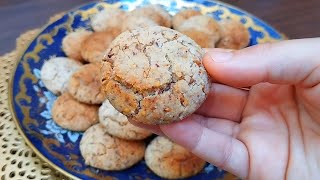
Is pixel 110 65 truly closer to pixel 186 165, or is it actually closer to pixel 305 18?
pixel 186 165

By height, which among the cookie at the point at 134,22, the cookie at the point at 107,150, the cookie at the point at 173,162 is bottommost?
the cookie at the point at 173,162

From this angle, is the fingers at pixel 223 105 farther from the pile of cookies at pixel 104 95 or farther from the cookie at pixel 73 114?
the cookie at pixel 73 114

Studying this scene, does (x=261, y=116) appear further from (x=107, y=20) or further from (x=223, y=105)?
(x=107, y=20)

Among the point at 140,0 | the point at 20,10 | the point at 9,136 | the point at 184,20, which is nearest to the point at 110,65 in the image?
the point at 9,136

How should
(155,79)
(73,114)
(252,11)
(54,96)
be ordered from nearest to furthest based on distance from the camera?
(155,79) → (73,114) → (54,96) → (252,11)

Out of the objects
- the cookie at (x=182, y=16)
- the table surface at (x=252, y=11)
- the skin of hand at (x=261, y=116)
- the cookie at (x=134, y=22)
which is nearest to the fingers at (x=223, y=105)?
the skin of hand at (x=261, y=116)

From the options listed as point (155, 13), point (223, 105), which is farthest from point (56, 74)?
point (223, 105)

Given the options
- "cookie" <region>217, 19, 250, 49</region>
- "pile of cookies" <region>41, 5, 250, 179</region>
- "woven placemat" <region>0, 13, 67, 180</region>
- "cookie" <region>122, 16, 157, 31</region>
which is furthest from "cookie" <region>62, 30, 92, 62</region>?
"cookie" <region>217, 19, 250, 49</region>
